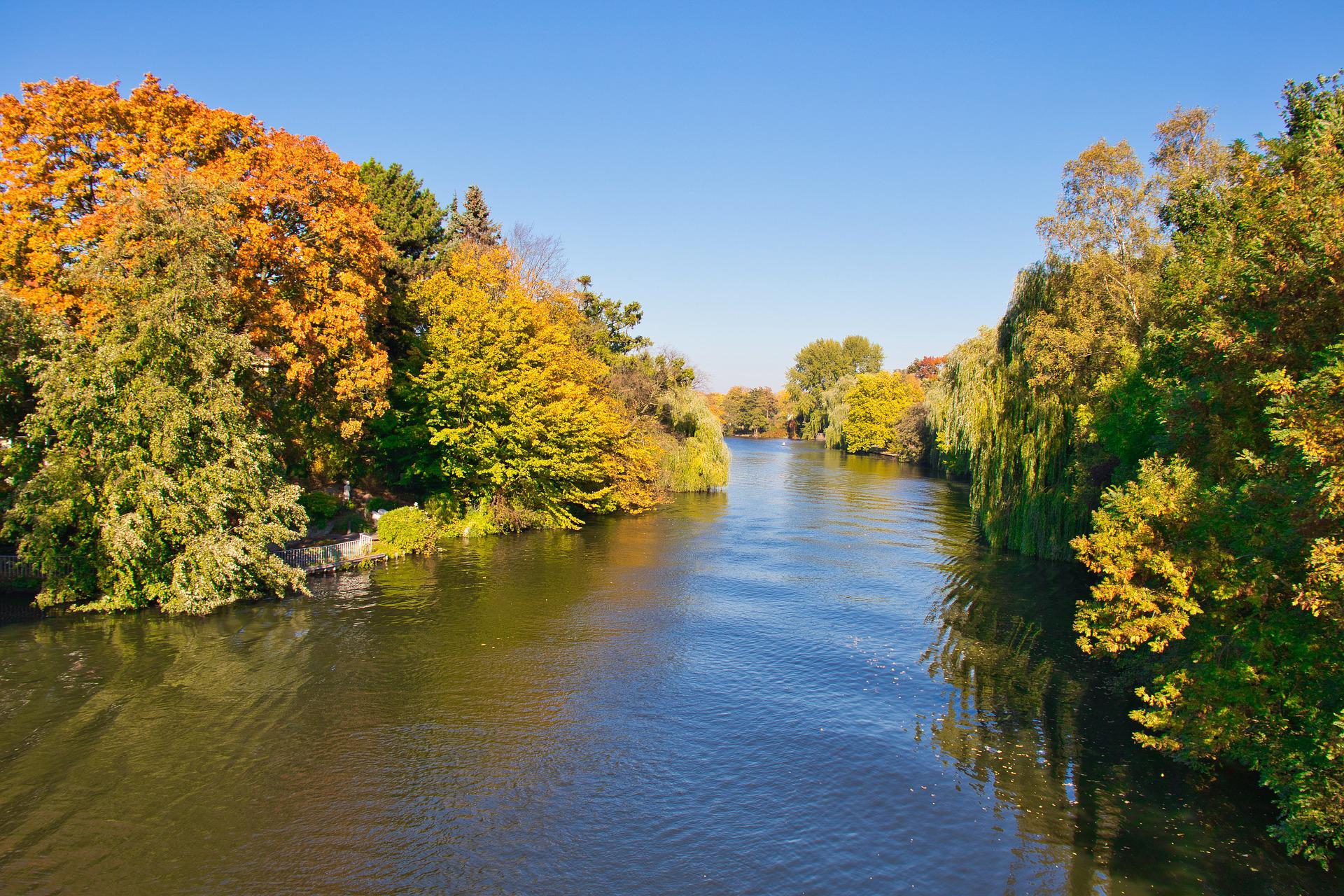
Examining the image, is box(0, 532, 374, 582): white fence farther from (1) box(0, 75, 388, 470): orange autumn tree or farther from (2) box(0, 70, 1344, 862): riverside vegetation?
(1) box(0, 75, 388, 470): orange autumn tree

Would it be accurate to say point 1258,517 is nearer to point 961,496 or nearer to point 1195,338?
point 1195,338

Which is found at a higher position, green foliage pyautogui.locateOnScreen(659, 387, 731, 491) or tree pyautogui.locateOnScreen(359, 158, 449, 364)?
tree pyautogui.locateOnScreen(359, 158, 449, 364)

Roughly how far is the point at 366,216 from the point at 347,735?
22151mm

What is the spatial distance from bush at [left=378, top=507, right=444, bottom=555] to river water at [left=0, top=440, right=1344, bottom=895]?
5.38 metres

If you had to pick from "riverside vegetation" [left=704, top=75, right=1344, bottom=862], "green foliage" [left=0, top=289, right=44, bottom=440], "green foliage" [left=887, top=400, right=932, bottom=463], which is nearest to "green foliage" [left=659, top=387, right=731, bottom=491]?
"riverside vegetation" [left=704, top=75, right=1344, bottom=862]

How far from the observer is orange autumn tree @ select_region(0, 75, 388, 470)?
25.2 metres

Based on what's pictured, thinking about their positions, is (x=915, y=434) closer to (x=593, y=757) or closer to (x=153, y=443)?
(x=593, y=757)

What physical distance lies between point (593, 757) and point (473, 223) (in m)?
45.5

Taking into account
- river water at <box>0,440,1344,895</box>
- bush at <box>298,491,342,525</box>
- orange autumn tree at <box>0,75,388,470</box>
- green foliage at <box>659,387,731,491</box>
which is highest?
orange autumn tree at <box>0,75,388,470</box>

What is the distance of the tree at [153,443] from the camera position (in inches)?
875

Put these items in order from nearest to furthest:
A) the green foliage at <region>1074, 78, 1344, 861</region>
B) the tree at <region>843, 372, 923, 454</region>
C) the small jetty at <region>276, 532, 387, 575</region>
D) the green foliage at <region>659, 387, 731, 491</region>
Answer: the green foliage at <region>1074, 78, 1344, 861</region>, the small jetty at <region>276, 532, 387, 575</region>, the green foliage at <region>659, 387, 731, 491</region>, the tree at <region>843, 372, 923, 454</region>

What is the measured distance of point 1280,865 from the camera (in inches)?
513

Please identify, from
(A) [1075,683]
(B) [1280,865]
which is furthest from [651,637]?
(B) [1280,865]

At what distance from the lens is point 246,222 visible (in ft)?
90.4
